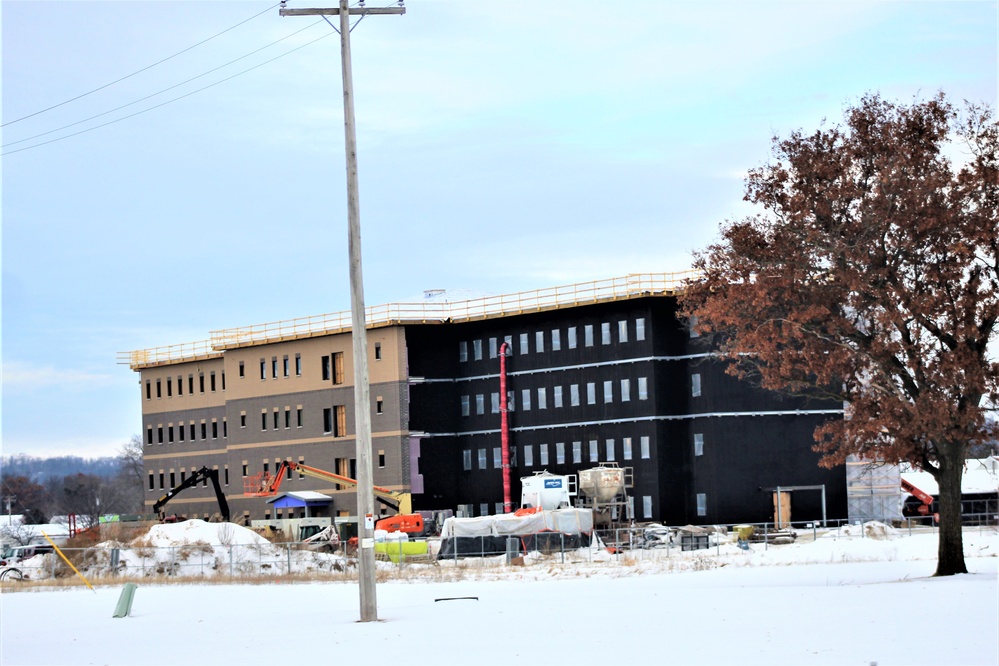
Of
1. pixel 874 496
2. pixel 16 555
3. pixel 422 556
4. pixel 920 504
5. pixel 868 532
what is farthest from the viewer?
pixel 920 504

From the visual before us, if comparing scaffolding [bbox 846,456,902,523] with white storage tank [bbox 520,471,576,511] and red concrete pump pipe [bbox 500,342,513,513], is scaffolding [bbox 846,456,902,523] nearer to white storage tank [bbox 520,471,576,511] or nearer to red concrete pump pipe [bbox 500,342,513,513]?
white storage tank [bbox 520,471,576,511]

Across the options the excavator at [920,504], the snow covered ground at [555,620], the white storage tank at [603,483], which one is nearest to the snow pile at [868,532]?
the white storage tank at [603,483]

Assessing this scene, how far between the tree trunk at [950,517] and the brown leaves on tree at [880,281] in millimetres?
82

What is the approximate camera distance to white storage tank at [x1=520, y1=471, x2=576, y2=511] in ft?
243

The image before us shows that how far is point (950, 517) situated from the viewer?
3262cm

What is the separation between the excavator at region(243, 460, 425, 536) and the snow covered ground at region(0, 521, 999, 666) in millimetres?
30058

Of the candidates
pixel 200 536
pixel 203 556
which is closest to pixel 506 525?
pixel 200 536

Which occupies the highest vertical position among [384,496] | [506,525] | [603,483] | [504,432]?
[504,432]

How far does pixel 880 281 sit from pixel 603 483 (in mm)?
43972

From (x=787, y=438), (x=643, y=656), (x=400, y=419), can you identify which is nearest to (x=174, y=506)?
(x=400, y=419)

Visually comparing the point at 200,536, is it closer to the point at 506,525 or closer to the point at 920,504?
the point at 506,525

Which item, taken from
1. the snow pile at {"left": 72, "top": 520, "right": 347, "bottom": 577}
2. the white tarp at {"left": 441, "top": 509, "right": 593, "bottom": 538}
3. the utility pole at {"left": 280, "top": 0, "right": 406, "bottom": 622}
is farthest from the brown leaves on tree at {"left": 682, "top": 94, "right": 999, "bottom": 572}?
the white tarp at {"left": 441, "top": 509, "right": 593, "bottom": 538}

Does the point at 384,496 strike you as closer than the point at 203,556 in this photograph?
No

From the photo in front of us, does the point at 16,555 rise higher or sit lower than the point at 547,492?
lower
